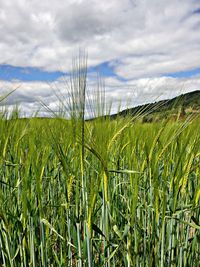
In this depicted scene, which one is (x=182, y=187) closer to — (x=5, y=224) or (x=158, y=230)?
(x=158, y=230)

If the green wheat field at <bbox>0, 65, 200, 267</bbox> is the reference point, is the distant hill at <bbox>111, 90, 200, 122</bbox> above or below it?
above

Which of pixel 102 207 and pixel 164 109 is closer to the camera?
pixel 102 207

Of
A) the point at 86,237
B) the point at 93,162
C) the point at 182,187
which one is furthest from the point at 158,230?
the point at 93,162

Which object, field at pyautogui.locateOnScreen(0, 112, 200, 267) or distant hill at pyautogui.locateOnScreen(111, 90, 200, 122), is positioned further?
distant hill at pyautogui.locateOnScreen(111, 90, 200, 122)

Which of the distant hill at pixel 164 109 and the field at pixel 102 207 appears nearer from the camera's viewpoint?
the field at pixel 102 207

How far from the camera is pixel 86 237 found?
37.9 inches

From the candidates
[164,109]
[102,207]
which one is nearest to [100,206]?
[102,207]

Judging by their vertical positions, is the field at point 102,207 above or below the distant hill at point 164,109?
below

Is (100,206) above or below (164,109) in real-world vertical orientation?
below

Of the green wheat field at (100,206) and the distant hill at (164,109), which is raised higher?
the distant hill at (164,109)

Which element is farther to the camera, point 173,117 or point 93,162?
point 93,162

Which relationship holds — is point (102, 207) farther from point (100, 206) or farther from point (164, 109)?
point (164, 109)

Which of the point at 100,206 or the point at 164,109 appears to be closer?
the point at 100,206

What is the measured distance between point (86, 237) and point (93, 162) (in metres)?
0.66
